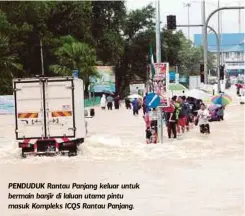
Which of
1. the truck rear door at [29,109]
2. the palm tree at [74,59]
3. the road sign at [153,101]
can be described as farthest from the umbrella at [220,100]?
the palm tree at [74,59]

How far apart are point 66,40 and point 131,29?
22.3 metres

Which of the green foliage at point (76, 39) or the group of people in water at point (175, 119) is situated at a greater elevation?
the green foliage at point (76, 39)

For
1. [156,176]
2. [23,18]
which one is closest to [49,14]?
[23,18]

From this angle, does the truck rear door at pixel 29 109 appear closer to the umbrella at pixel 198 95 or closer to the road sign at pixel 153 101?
the road sign at pixel 153 101

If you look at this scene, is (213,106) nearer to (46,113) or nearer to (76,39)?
(46,113)

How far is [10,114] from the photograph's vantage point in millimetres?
48688

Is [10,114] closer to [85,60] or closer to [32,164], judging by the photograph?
[85,60]

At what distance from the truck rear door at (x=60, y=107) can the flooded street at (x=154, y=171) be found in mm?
790

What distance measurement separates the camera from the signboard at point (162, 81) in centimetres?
2130

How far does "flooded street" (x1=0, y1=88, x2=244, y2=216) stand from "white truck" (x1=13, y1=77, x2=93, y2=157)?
486 millimetres

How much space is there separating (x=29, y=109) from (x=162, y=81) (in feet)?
14.6

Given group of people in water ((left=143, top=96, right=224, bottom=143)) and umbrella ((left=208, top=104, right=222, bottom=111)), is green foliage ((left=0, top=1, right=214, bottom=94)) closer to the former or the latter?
umbrella ((left=208, top=104, right=222, bottom=111))

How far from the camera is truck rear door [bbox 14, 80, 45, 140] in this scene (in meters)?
19.2

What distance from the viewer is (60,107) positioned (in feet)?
63.5
